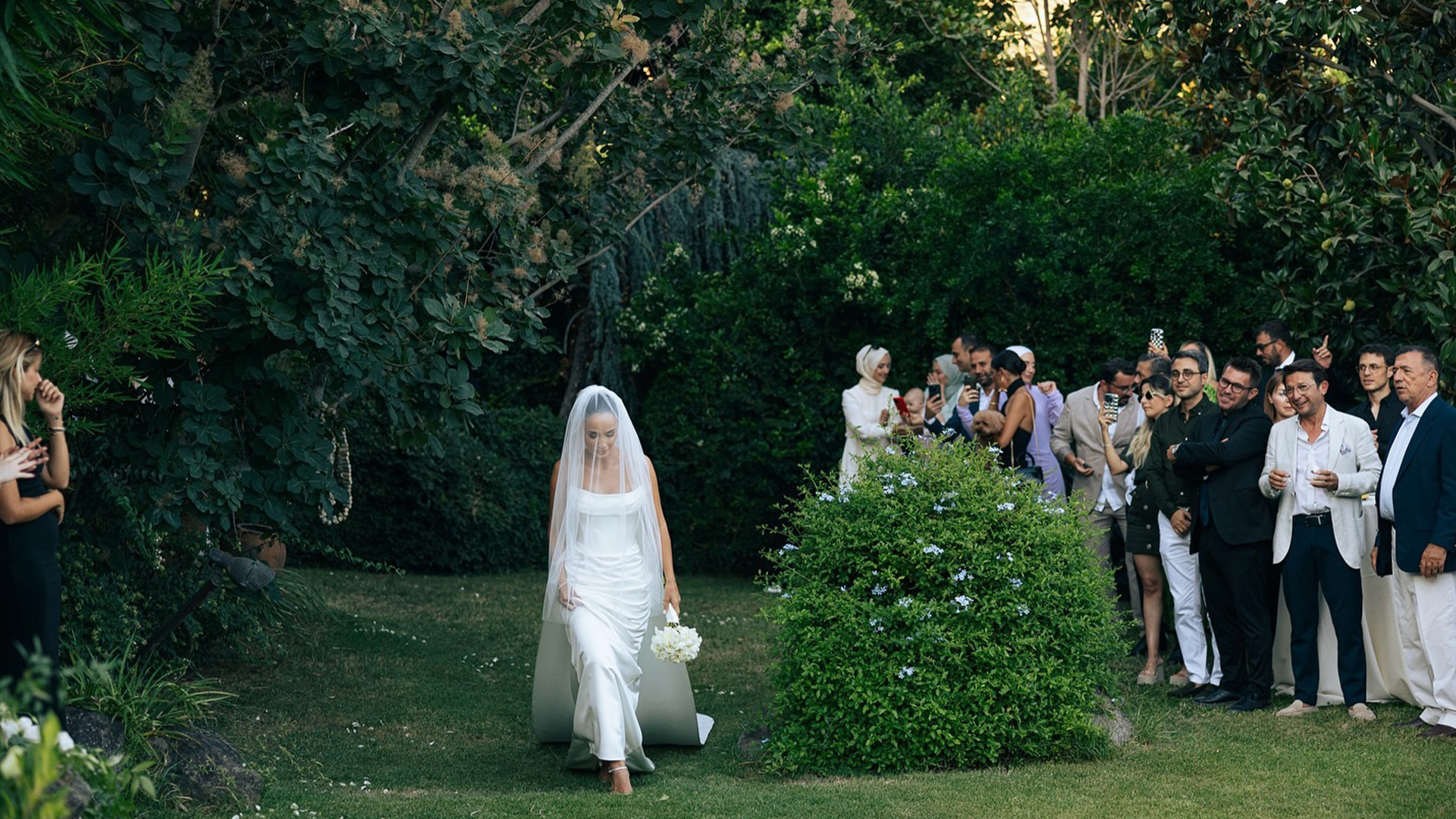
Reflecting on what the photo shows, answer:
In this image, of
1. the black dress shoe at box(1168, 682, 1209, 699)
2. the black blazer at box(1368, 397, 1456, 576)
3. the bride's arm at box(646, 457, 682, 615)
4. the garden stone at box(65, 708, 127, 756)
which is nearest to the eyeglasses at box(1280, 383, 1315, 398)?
the black blazer at box(1368, 397, 1456, 576)

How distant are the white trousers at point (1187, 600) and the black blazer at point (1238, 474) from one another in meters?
0.48

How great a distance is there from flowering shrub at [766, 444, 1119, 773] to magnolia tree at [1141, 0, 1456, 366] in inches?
159

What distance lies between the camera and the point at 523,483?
1577 cm

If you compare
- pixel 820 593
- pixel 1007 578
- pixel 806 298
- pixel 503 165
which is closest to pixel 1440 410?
pixel 1007 578

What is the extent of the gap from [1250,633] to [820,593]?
2971 mm

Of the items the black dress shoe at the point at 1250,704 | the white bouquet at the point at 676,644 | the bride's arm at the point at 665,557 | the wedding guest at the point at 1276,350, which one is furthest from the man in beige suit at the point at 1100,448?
the white bouquet at the point at 676,644

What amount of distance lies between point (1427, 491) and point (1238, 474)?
46.4 inches

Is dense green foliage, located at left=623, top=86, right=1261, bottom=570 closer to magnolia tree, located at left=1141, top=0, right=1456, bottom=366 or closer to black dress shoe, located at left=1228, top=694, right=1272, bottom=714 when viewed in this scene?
magnolia tree, located at left=1141, top=0, right=1456, bottom=366

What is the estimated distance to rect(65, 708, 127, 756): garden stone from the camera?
607 cm

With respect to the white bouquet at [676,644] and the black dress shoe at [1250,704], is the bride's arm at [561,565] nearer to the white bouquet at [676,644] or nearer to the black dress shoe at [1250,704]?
the white bouquet at [676,644]

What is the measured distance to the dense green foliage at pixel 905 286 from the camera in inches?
509

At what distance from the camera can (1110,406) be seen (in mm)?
9945

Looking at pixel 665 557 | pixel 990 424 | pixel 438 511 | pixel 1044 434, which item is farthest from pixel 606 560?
pixel 438 511

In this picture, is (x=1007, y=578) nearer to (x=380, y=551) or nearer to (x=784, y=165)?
(x=784, y=165)
